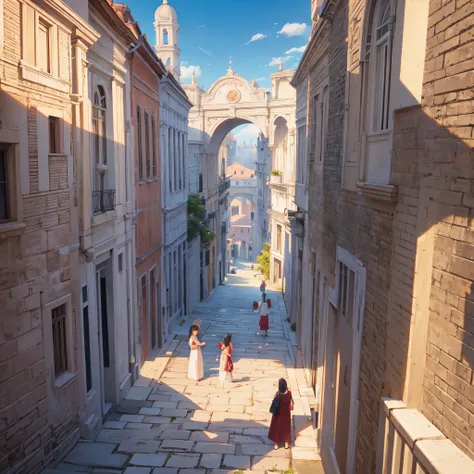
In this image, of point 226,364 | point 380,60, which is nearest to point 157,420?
point 226,364

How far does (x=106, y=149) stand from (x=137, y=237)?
9.85ft

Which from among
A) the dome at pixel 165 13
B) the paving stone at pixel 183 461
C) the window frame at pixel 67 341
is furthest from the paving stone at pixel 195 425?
the dome at pixel 165 13

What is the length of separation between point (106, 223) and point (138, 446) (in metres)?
4.34

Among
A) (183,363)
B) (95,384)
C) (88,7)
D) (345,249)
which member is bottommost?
(183,363)

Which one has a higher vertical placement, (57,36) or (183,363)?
(57,36)

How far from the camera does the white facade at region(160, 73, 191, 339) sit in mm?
16016

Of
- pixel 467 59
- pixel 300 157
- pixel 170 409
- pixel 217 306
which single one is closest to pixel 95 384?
pixel 170 409

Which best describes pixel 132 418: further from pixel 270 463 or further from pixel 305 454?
pixel 305 454

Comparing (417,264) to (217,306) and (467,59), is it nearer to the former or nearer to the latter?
(467,59)

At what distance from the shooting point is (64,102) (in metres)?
7.20

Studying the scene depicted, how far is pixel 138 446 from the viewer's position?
8.02m

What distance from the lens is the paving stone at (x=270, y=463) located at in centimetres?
756

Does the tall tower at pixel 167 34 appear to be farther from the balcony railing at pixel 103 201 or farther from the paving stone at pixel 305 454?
the paving stone at pixel 305 454

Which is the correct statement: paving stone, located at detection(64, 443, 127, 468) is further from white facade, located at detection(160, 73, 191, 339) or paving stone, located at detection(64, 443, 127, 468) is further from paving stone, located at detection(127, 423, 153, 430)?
white facade, located at detection(160, 73, 191, 339)
